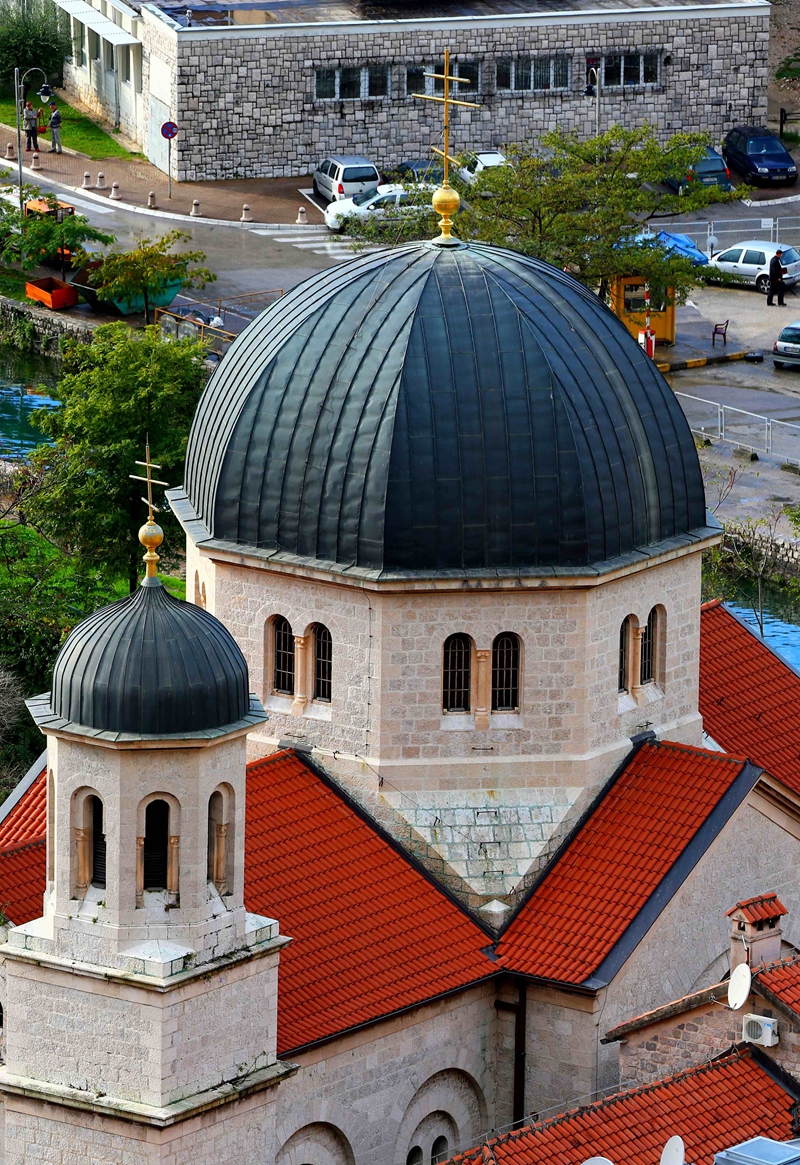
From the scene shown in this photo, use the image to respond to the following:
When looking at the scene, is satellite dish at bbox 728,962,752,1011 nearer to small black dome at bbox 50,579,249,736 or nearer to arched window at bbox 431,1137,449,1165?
arched window at bbox 431,1137,449,1165

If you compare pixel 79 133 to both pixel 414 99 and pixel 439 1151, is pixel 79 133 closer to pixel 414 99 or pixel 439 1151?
pixel 414 99

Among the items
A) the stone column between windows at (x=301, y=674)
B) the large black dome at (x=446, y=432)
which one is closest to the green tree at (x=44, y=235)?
the large black dome at (x=446, y=432)

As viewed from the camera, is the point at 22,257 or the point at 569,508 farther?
the point at 22,257

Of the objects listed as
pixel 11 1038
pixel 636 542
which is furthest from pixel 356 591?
pixel 11 1038

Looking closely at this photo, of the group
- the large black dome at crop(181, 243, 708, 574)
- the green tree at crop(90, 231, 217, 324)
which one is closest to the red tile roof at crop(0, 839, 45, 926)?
the large black dome at crop(181, 243, 708, 574)

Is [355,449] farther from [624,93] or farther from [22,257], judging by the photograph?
[624,93]

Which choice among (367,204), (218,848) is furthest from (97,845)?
(367,204)

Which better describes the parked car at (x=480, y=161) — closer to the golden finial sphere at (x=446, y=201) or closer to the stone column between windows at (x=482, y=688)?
the golden finial sphere at (x=446, y=201)

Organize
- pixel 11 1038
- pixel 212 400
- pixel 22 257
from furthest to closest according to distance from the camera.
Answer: pixel 22 257, pixel 212 400, pixel 11 1038
